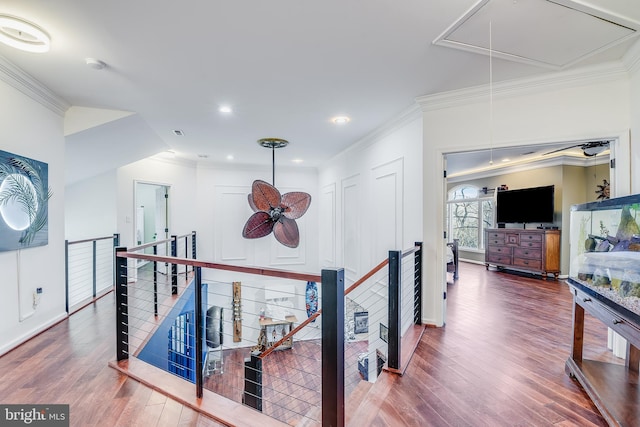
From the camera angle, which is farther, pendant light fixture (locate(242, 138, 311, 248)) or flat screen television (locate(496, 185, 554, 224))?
flat screen television (locate(496, 185, 554, 224))

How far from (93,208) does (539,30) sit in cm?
642

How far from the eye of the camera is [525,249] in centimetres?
618

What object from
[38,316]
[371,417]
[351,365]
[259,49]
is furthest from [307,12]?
[351,365]

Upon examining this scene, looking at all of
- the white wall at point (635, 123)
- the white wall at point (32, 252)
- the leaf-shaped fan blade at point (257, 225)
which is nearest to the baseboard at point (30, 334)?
the white wall at point (32, 252)

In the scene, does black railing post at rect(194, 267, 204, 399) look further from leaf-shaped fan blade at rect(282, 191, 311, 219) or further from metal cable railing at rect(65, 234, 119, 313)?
metal cable railing at rect(65, 234, 119, 313)

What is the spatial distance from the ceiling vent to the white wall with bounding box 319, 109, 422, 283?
48.4 inches

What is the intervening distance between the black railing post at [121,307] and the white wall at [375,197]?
9.79 feet

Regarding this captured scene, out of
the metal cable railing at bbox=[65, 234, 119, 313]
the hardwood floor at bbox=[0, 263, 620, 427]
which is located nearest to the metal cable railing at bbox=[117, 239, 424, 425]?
the hardwood floor at bbox=[0, 263, 620, 427]

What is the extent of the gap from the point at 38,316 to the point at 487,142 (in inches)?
194

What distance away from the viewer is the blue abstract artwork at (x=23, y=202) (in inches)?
96.2

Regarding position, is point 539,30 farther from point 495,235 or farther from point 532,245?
point 495,235

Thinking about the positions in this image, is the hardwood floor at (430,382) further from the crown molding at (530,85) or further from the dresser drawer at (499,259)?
the dresser drawer at (499,259)

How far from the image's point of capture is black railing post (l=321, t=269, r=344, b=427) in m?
1.42

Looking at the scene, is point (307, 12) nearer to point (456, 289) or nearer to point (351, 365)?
point (456, 289)
